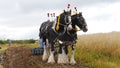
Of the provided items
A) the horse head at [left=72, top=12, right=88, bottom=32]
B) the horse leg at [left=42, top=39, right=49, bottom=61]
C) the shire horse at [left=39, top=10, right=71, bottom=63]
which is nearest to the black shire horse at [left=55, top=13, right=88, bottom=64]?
the horse head at [left=72, top=12, right=88, bottom=32]

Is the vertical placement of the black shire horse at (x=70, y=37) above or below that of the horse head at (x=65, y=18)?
below

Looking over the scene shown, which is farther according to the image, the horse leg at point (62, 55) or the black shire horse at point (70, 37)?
the horse leg at point (62, 55)

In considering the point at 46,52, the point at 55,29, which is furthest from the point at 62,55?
the point at 46,52

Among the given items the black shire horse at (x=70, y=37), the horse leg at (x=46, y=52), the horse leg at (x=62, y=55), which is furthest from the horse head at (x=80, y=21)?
the horse leg at (x=46, y=52)

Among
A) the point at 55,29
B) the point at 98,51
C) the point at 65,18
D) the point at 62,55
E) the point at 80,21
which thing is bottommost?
the point at 98,51

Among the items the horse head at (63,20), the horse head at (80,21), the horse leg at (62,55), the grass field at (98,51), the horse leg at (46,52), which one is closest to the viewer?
the horse head at (80,21)

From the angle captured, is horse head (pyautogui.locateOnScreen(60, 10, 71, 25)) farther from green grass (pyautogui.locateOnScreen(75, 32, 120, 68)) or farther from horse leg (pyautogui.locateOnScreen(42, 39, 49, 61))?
horse leg (pyautogui.locateOnScreen(42, 39, 49, 61))

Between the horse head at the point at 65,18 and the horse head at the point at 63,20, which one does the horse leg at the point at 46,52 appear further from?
the horse head at the point at 65,18

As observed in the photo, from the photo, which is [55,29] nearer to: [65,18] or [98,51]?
[65,18]

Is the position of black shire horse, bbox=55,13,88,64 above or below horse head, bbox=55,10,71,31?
below

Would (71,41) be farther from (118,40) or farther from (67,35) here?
(118,40)

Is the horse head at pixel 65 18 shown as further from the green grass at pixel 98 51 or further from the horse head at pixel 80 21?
the green grass at pixel 98 51

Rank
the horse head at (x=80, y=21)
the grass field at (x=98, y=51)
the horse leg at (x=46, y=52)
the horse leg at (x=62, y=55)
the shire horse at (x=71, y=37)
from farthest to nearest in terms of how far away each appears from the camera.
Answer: the horse leg at (x=46, y=52) < the grass field at (x=98, y=51) < the horse leg at (x=62, y=55) < the shire horse at (x=71, y=37) < the horse head at (x=80, y=21)

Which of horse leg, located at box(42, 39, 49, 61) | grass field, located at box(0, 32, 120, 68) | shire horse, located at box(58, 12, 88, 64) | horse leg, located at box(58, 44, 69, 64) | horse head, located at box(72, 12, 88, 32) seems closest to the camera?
horse head, located at box(72, 12, 88, 32)
